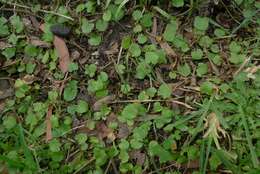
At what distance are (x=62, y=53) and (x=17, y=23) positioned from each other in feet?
1.10

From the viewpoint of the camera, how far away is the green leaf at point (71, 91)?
7.57 feet

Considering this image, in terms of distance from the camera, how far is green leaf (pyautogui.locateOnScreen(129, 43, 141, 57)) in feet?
7.68

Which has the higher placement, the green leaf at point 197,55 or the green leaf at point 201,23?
the green leaf at point 201,23

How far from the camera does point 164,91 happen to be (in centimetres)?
225

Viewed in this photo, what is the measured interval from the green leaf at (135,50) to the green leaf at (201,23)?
0.33 m

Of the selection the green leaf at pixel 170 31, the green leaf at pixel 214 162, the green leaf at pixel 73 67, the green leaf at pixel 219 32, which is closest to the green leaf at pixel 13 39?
the green leaf at pixel 73 67

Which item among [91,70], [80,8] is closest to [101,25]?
[80,8]

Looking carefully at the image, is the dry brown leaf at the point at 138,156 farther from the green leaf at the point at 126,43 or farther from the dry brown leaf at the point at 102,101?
the green leaf at the point at 126,43

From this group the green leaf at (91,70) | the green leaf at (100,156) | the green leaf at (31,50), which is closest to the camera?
the green leaf at (100,156)

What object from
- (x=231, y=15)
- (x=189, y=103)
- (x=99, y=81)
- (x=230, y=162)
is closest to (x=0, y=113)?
(x=99, y=81)

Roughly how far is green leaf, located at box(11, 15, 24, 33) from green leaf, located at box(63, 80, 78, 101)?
0.46m

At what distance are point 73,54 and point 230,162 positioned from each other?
3.34 ft

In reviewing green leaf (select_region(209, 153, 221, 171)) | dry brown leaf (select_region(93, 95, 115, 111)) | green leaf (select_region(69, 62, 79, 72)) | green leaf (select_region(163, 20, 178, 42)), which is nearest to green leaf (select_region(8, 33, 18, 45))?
green leaf (select_region(69, 62, 79, 72))

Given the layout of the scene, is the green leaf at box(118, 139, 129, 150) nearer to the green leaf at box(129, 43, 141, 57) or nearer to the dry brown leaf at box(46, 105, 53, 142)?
the dry brown leaf at box(46, 105, 53, 142)
